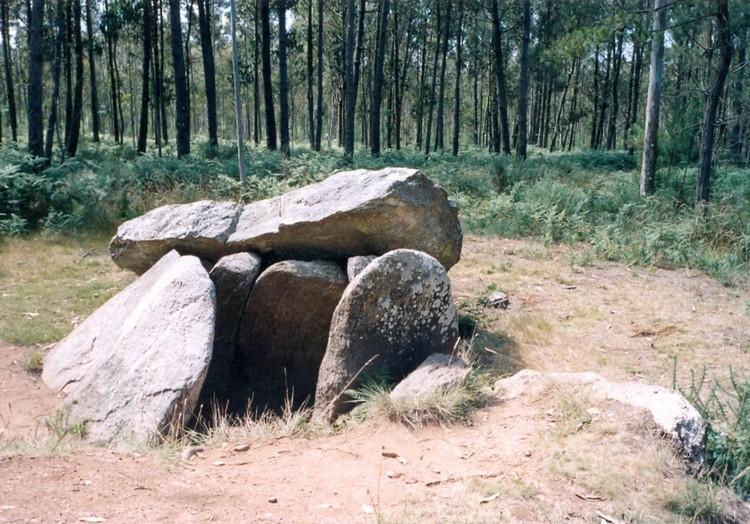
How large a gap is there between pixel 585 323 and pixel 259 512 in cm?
477

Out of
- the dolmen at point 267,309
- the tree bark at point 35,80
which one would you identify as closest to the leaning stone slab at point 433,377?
the dolmen at point 267,309

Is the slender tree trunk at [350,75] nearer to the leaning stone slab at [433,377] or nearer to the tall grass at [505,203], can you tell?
the tall grass at [505,203]

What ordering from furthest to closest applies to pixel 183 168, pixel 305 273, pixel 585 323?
pixel 183 168 → pixel 585 323 → pixel 305 273

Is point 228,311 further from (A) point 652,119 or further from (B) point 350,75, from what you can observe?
(B) point 350,75

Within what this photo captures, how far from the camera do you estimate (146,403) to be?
4.85 metres

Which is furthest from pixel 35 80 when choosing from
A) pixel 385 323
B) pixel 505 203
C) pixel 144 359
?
pixel 385 323

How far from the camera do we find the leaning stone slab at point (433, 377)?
4.64 metres

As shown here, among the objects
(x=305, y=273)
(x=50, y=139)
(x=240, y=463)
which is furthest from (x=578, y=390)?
(x=50, y=139)

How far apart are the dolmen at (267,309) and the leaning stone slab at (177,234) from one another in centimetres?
2

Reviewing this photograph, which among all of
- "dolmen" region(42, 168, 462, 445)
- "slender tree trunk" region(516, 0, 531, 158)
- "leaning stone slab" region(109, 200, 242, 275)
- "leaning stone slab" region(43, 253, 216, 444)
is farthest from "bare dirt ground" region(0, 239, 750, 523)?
"slender tree trunk" region(516, 0, 531, 158)

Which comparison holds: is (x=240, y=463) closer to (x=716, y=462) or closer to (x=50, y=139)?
(x=716, y=462)

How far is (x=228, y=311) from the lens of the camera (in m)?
6.67

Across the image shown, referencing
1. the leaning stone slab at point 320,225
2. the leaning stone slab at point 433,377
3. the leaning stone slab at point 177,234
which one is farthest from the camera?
the leaning stone slab at point 177,234

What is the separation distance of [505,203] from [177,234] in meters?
6.77
